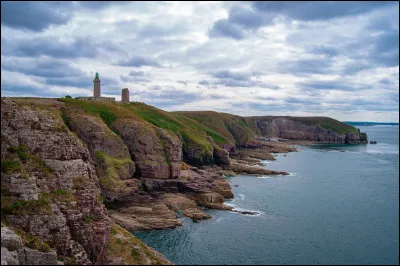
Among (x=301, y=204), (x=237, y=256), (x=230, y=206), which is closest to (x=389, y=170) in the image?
(x=301, y=204)

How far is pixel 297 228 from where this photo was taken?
66.8 m

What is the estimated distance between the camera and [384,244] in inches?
2196

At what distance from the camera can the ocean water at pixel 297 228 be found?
53094mm

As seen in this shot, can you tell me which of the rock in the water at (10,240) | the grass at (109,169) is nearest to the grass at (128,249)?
the rock in the water at (10,240)

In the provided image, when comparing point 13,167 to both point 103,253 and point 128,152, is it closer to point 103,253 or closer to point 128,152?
point 103,253

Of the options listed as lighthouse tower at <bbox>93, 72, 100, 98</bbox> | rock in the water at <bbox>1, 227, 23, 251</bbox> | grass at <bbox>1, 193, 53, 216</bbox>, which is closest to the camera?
rock in the water at <bbox>1, 227, 23, 251</bbox>

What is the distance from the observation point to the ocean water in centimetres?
5309

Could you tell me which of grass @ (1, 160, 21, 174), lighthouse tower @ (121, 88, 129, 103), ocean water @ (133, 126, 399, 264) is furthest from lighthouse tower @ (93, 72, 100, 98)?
grass @ (1, 160, 21, 174)

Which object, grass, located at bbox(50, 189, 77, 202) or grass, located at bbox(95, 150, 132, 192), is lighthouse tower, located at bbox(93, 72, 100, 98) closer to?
grass, located at bbox(95, 150, 132, 192)

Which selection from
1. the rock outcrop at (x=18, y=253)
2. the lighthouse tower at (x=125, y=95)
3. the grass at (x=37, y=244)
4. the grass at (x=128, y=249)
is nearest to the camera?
the rock outcrop at (x=18, y=253)

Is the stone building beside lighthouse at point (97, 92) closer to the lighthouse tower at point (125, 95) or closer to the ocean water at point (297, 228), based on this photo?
the lighthouse tower at point (125, 95)

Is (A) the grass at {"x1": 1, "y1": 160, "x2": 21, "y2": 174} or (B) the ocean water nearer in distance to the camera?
(A) the grass at {"x1": 1, "y1": 160, "x2": 21, "y2": 174}

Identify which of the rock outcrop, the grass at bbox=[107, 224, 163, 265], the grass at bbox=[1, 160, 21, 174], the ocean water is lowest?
the ocean water

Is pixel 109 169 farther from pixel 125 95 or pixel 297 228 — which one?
pixel 125 95
